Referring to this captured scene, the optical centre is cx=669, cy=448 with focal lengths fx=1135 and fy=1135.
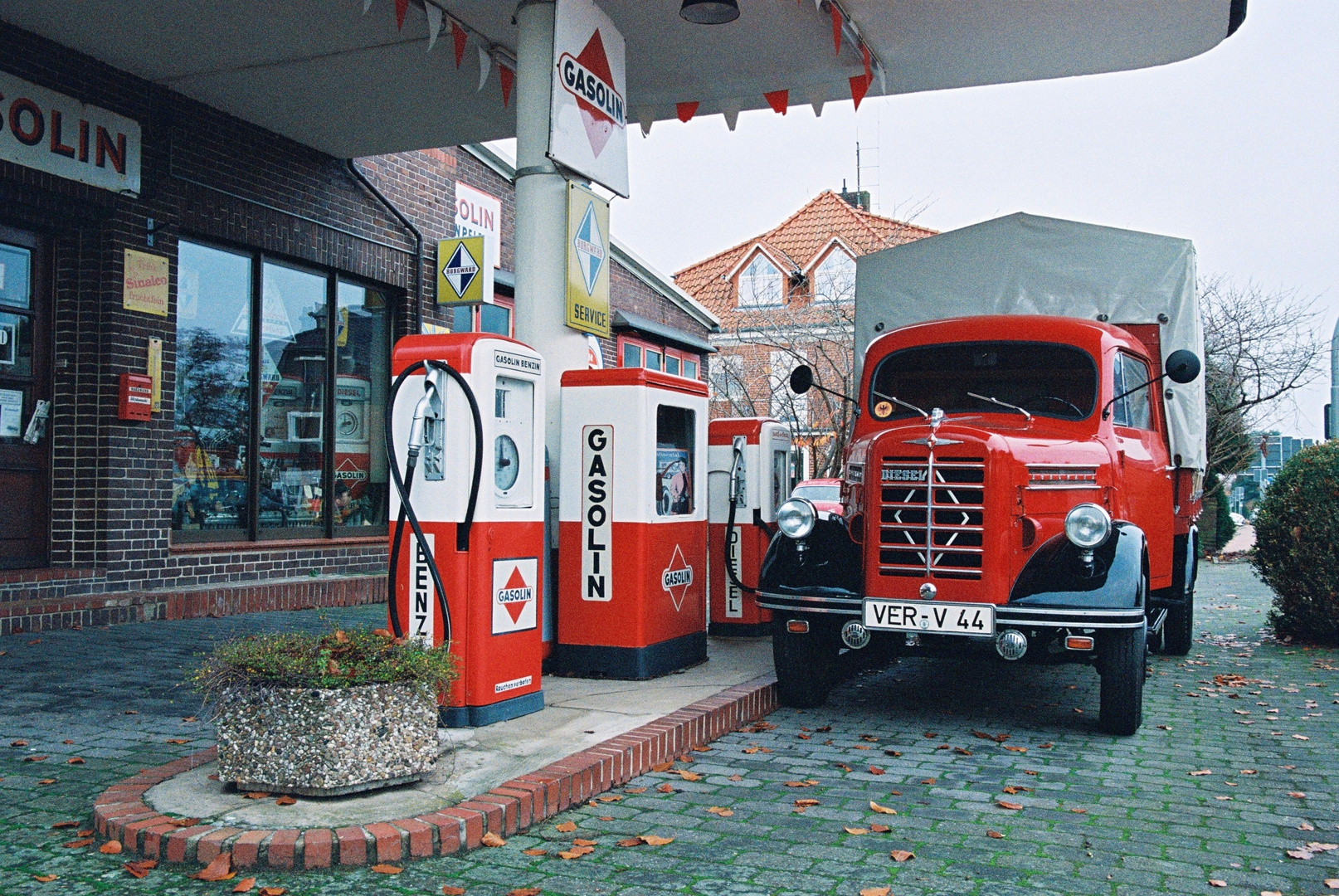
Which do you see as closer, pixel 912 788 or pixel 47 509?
pixel 912 788

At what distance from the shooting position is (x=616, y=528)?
261 inches

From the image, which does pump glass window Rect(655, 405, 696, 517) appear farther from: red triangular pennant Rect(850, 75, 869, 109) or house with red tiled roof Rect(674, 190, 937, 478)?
house with red tiled roof Rect(674, 190, 937, 478)

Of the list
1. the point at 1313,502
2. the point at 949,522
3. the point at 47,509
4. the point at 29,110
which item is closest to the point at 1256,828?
the point at 949,522

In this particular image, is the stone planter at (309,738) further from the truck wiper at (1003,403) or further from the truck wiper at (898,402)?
the truck wiper at (1003,403)

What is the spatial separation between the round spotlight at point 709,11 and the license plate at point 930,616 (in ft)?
14.2

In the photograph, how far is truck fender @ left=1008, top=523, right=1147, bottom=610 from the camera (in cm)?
598

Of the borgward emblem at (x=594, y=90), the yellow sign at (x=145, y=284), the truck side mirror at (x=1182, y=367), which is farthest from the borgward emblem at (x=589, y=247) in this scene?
the yellow sign at (x=145, y=284)

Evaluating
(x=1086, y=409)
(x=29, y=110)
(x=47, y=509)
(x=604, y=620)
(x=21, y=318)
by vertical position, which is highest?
(x=29, y=110)

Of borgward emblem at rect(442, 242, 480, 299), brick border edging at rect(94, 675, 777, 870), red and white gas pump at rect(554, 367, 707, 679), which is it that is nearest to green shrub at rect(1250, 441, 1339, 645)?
red and white gas pump at rect(554, 367, 707, 679)

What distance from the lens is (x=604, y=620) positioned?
6672 mm

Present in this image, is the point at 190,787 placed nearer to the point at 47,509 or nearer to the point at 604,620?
the point at 604,620

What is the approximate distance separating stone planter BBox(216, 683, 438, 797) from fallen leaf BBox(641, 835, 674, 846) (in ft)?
3.27

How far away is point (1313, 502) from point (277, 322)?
385 inches

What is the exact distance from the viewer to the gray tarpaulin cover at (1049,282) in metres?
8.44
